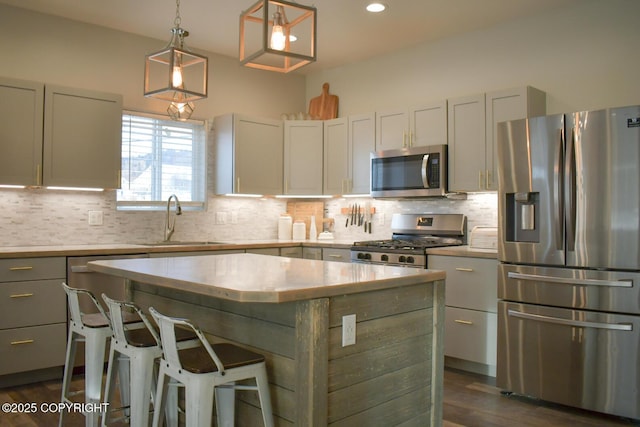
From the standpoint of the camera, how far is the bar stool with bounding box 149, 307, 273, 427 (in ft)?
6.03

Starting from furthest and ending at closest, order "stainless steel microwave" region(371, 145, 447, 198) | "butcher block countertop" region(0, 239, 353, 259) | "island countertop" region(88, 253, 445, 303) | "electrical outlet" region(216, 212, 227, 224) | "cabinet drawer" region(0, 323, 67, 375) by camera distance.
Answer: "electrical outlet" region(216, 212, 227, 224) → "stainless steel microwave" region(371, 145, 447, 198) → "butcher block countertop" region(0, 239, 353, 259) → "cabinet drawer" region(0, 323, 67, 375) → "island countertop" region(88, 253, 445, 303)

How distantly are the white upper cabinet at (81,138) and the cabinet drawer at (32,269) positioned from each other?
63cm

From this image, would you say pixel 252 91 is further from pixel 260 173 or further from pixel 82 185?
pixel 82 185

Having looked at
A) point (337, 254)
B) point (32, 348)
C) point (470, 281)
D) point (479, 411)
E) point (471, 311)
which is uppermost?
point (337, 254)

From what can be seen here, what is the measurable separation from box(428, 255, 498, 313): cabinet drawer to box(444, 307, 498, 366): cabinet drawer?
0.06 metres

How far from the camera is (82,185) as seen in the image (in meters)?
4.07

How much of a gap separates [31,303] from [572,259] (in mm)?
3420

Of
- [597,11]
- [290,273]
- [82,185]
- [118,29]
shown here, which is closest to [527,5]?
[597,11]

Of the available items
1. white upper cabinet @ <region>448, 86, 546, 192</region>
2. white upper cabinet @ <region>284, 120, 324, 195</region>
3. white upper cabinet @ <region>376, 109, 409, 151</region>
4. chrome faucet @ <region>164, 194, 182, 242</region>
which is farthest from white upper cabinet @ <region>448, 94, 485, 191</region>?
chrome faucet @ <region>164, 194, 182, 242</region>

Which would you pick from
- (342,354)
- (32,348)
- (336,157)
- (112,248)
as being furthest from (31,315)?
(336,157)

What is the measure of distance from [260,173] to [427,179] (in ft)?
5.33

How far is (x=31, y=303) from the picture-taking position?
11.7 feet

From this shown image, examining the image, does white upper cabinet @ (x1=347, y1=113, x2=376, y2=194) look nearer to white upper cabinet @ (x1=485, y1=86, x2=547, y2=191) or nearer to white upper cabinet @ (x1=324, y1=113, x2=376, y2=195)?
white upper cabinet @ (x1=324, y1=113, x2=376, y2=195)

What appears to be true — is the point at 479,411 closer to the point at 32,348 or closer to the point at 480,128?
the point at 480,128
